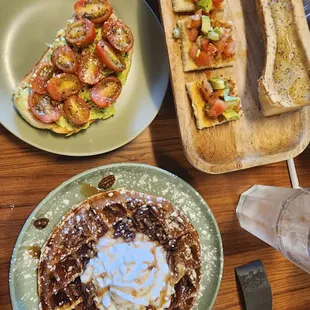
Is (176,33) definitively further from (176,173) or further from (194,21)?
(176,173)

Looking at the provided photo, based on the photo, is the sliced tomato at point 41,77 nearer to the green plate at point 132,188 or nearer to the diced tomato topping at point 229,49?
the green plate at point 132,188

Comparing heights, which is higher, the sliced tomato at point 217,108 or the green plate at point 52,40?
the green plate at point 52,40


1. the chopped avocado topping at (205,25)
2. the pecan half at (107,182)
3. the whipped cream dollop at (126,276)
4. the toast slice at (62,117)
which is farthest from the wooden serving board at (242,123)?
the whipped cream dollop at (126,276)

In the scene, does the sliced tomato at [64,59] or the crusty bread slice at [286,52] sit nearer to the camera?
the sliced tomato at [64,59]

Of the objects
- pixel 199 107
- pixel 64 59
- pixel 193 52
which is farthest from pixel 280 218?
pixel 64 59

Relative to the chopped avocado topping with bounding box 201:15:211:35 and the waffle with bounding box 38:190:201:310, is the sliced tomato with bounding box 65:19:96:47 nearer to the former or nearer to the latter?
the chopped avocado topping with bounding box 201:15:211:35
